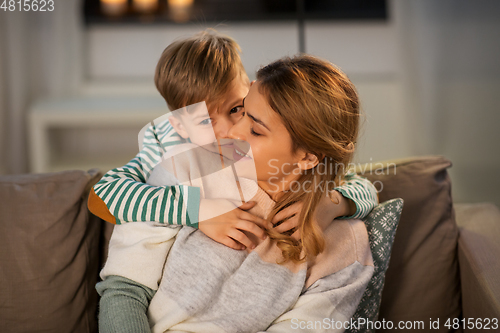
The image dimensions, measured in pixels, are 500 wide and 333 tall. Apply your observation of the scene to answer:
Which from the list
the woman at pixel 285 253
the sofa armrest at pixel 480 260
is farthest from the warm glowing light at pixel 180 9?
the sofa armrest at pixel 480 260

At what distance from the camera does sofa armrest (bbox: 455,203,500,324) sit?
1.06 metres

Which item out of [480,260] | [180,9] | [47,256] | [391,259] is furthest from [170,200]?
[180,9]

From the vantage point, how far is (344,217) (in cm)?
A: 110

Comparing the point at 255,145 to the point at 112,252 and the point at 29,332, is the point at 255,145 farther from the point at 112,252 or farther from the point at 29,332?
the point at 29,332

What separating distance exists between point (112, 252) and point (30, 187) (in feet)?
1.13

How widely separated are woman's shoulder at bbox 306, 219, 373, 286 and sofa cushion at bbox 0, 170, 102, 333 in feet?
1.91

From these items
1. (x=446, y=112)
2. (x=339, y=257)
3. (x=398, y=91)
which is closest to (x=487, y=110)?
(x=446, y=112)

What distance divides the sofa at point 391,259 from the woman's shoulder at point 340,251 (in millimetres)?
241

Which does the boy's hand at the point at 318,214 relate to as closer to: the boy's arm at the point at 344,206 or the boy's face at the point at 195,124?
the boy's arm at the point at 344,206

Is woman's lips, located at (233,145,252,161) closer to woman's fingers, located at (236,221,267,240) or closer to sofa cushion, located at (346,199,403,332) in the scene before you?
woman's fingers, located at (236,221,267,240)

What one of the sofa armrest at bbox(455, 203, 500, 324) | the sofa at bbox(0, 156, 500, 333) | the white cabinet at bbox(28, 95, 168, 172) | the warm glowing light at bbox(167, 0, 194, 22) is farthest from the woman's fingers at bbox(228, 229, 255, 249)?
the warm glowing light at bbox(167, 0, 194, 22)

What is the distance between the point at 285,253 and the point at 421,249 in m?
0.49

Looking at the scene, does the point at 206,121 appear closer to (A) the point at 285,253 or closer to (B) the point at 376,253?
(A) the point at 285,253

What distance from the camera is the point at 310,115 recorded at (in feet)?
3.16
